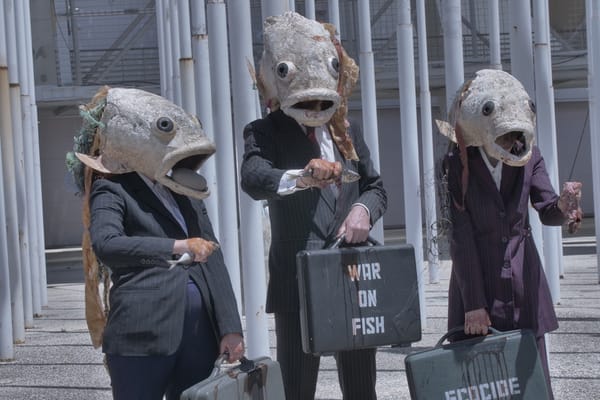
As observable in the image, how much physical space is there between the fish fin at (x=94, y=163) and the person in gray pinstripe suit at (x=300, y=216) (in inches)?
21.0

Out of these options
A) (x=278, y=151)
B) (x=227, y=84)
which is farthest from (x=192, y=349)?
(x=227, y=84)

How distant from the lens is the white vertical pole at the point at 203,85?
10.1m

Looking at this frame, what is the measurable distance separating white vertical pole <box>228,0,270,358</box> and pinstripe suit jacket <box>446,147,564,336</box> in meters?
2.58

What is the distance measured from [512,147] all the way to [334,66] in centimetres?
81

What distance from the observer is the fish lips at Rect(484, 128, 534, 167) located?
179 inches

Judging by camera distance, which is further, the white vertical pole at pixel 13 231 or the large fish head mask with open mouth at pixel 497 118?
the white vertical pole at pixel 13 231

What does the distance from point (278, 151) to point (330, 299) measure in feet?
2.15

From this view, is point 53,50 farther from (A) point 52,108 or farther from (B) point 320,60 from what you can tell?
(B) point 320,60

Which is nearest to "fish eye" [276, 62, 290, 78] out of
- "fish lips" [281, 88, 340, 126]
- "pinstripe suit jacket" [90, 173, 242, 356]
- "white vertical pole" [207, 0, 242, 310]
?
"fish lips" [281, 88, 340, 126]

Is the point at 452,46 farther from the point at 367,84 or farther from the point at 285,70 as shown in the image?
the point at 367,84

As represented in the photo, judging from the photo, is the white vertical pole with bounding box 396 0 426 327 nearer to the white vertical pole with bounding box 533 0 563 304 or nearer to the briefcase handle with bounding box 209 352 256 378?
the white vertical pole with bounding box 533 0 563 304

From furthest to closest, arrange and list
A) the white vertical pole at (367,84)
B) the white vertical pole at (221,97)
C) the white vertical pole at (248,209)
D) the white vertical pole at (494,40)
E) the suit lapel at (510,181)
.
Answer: the white vertical pole at (367,84), the white vertical pole at (494,40), the white vertical pole at (221,97), the white vertical pole at (248,209), the suit lapel at (510,181)

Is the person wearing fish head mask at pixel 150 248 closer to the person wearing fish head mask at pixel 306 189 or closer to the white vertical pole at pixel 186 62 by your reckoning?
the person wearing fish head mask at pixel 306 189

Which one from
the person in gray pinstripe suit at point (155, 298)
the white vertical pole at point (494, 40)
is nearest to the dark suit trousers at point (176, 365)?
the person in gray pinstripe suit at point (155, 298)
